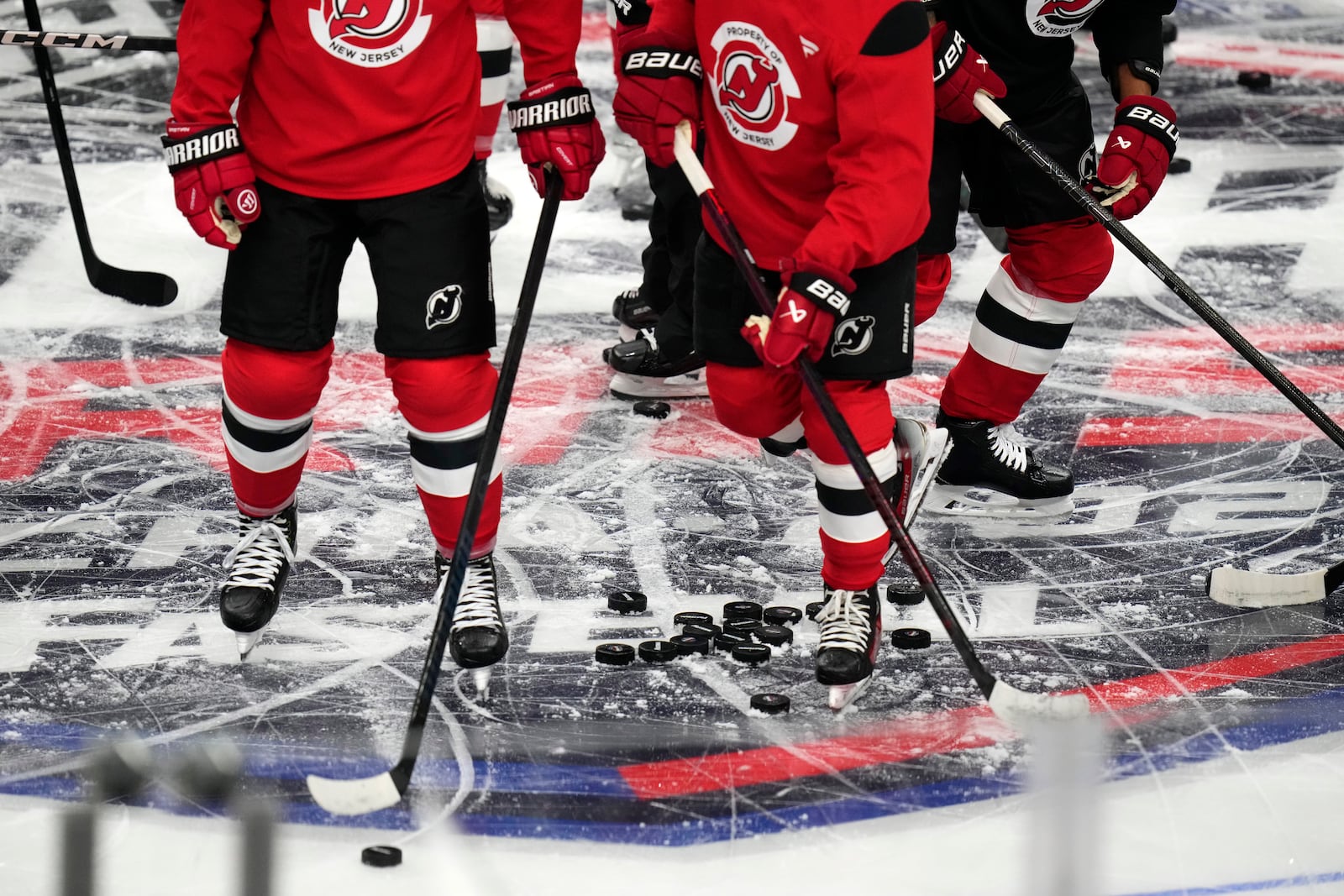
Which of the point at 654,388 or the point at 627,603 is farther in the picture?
the point at 654,388

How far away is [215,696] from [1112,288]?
116 inches

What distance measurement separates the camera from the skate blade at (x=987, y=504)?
3.42 meters

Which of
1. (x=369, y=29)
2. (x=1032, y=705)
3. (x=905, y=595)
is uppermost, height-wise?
(x=369, y=29)

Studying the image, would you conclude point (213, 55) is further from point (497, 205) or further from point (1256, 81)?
point (1256, 81)

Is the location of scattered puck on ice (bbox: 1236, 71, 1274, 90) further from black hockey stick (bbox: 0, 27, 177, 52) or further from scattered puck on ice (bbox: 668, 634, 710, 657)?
scattered puck on ice (bbox: 668, 634, 710, 657)

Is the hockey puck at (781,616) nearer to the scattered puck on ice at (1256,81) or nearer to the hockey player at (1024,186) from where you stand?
the hockey player at (1024,186)

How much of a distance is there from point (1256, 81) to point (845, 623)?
4340mm

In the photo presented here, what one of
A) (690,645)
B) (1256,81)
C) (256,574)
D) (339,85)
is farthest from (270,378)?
(1256,81)

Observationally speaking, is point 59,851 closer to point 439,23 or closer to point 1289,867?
point 439,23

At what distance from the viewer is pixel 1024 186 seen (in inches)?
125

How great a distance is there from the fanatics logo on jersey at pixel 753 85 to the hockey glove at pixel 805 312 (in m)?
0.25

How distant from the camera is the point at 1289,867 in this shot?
Result: 91.4 inches

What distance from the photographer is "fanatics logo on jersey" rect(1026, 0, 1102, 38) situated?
3.04 meters

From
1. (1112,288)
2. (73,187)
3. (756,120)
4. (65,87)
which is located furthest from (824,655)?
(65,87)
